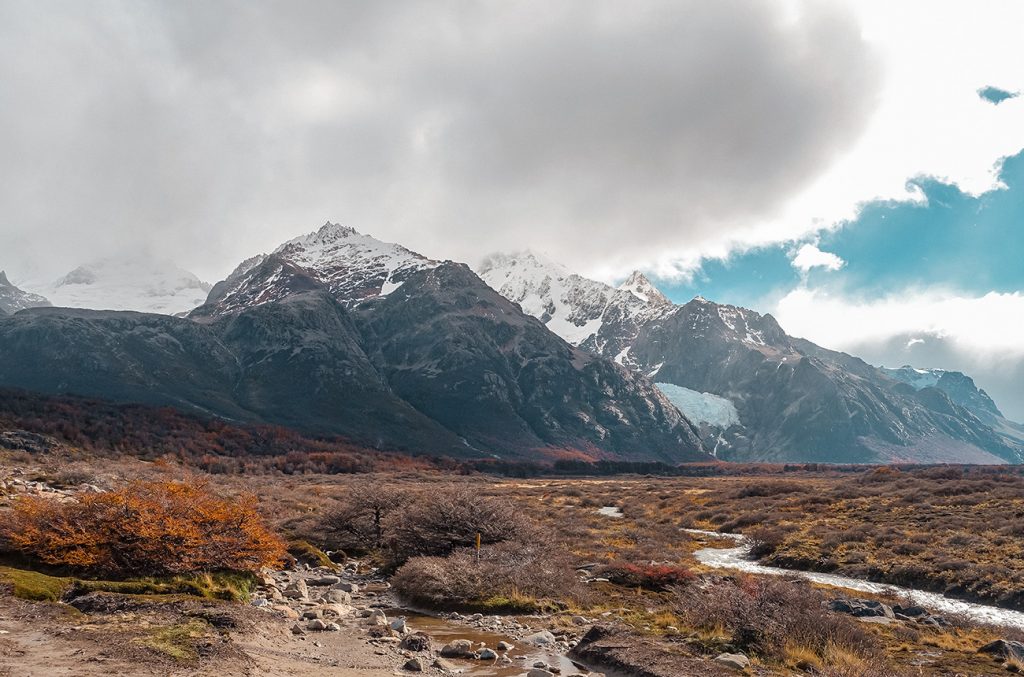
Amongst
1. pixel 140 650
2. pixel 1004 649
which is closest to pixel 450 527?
pixel 140 650

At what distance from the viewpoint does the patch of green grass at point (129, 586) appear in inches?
667

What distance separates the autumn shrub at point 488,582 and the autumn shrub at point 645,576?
3457 mm

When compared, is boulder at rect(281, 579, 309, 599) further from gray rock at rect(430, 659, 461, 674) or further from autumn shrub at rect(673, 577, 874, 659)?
autumn shrub at rect(673, 577, 874, 659)

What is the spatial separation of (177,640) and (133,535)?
744 cm

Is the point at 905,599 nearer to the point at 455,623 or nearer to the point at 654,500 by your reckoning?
the point at 455,623

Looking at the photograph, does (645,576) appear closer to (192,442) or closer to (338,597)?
(338,597)

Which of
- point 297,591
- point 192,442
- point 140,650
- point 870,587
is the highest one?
point 140,650

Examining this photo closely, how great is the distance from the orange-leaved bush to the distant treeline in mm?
90471

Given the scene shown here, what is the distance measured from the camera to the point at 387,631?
18656mm

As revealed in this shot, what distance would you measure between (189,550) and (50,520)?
419 cm

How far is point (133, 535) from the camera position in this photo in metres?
20.0

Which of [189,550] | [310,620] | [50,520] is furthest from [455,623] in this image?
[50,520]

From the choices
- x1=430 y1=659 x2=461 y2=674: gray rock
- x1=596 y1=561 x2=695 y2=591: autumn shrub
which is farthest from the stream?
x1=430 y1=659 x2=461 y2=674: gray rock

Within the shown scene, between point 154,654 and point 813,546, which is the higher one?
point 154,654
